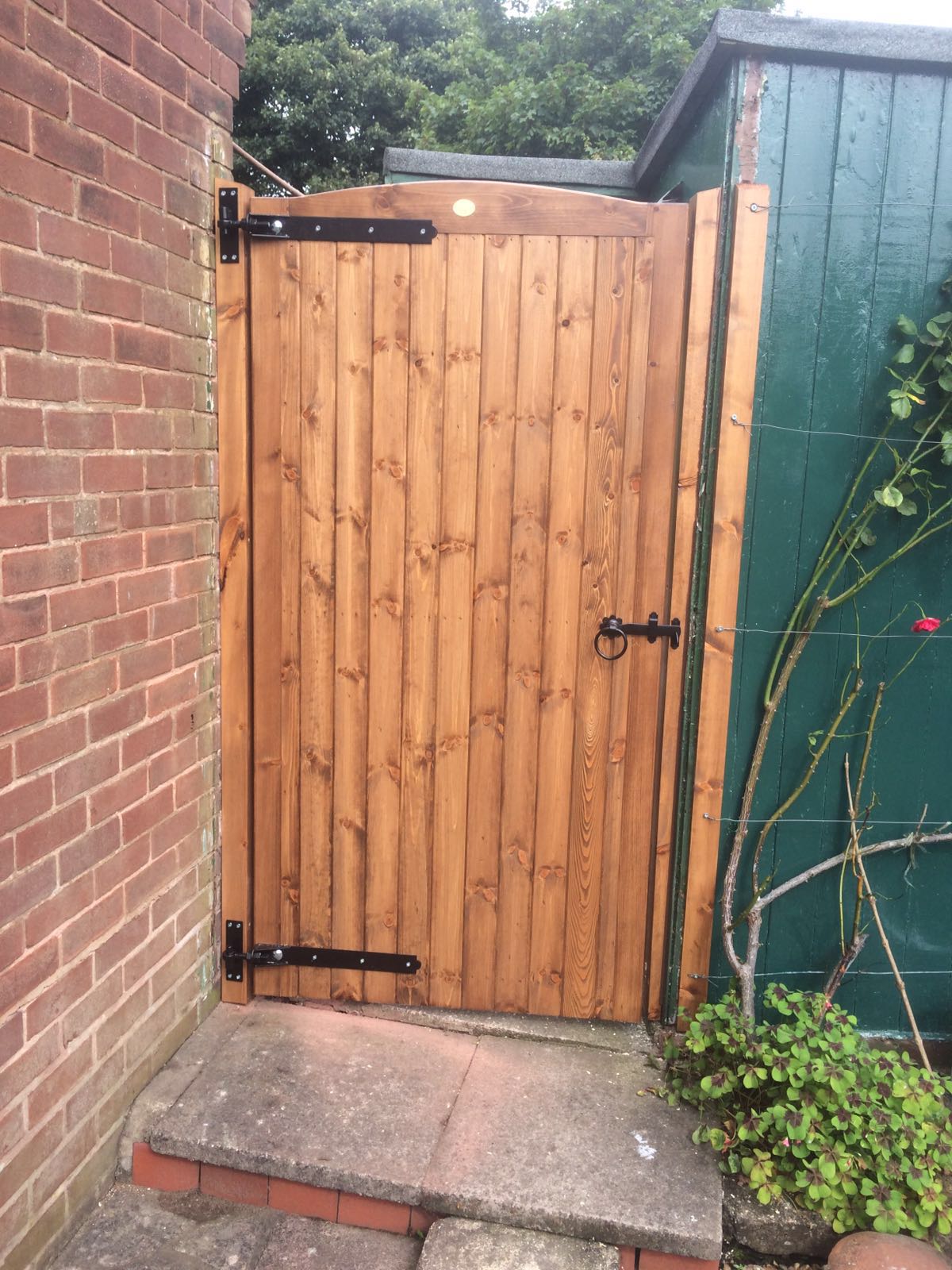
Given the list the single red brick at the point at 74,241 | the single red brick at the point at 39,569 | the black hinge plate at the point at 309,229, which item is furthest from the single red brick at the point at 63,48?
the single red brick at the point at 39,569

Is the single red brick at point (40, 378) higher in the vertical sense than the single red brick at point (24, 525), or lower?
higher

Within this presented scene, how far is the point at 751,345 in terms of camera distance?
2605 mm

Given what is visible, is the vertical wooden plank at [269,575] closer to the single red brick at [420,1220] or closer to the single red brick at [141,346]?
the single red brick at [141,346]

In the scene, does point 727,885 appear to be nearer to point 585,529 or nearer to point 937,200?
point 585,529

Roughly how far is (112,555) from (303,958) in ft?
4.53

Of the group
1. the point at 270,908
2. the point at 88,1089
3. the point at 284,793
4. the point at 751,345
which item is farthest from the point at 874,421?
the point at 88,1089

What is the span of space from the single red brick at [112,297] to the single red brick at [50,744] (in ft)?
2.88

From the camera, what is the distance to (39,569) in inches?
78.9

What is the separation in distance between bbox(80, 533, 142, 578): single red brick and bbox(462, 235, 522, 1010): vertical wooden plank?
93 cm

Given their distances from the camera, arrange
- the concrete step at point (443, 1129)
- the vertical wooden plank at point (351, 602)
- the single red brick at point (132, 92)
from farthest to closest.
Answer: the vertical wooden plank at point (351, 602) → the concrete step at point (443, 1129) → the single red brick at point (132, 92)

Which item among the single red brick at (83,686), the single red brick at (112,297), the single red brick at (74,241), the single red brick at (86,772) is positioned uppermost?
the single red brick at (74,241)

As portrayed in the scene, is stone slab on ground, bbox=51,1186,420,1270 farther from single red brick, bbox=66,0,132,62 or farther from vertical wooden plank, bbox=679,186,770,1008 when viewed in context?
single red brick, bbox=66,0,132,62

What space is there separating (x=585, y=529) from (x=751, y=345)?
639 mm

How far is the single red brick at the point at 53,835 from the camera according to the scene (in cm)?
200
